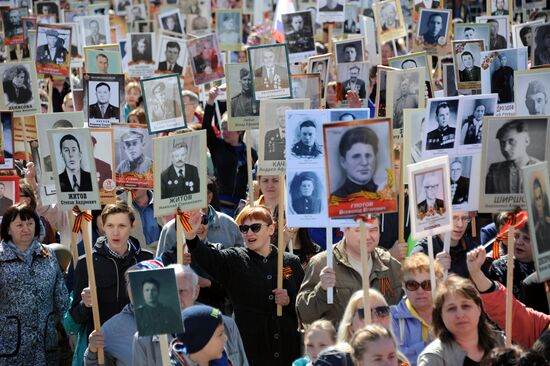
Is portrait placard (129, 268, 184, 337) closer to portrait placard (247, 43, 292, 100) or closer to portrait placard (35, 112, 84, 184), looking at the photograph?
portrait placard (35, 112, 84, 184)

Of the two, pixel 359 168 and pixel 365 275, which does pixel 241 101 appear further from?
pixel 365 275

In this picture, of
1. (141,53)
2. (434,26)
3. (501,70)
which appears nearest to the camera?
(501,70)

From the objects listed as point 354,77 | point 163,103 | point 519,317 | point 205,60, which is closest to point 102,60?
point 205,60

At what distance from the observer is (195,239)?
816 cm

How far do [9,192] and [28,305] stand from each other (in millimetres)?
1474

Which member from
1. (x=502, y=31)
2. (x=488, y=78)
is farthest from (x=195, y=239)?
(x=502, y=31)

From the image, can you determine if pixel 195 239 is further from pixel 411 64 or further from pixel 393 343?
pixel 411 64

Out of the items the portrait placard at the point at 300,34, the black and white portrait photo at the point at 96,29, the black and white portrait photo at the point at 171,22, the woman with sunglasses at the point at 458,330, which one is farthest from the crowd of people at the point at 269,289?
the black and white portrait photo at the point at 171,22

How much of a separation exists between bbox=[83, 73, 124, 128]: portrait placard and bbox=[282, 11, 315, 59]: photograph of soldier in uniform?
415cm

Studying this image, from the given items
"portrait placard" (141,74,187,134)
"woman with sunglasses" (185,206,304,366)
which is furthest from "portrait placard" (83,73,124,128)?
"woman with sunglasses" (185,206,304,366)

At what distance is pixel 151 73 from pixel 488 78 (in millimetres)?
6575

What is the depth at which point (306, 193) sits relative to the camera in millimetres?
8547

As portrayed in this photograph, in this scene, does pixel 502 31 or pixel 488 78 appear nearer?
pixel 488 78

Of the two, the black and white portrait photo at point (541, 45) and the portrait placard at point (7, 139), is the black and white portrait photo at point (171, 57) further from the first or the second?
the portrait placard at point (7, 139)
